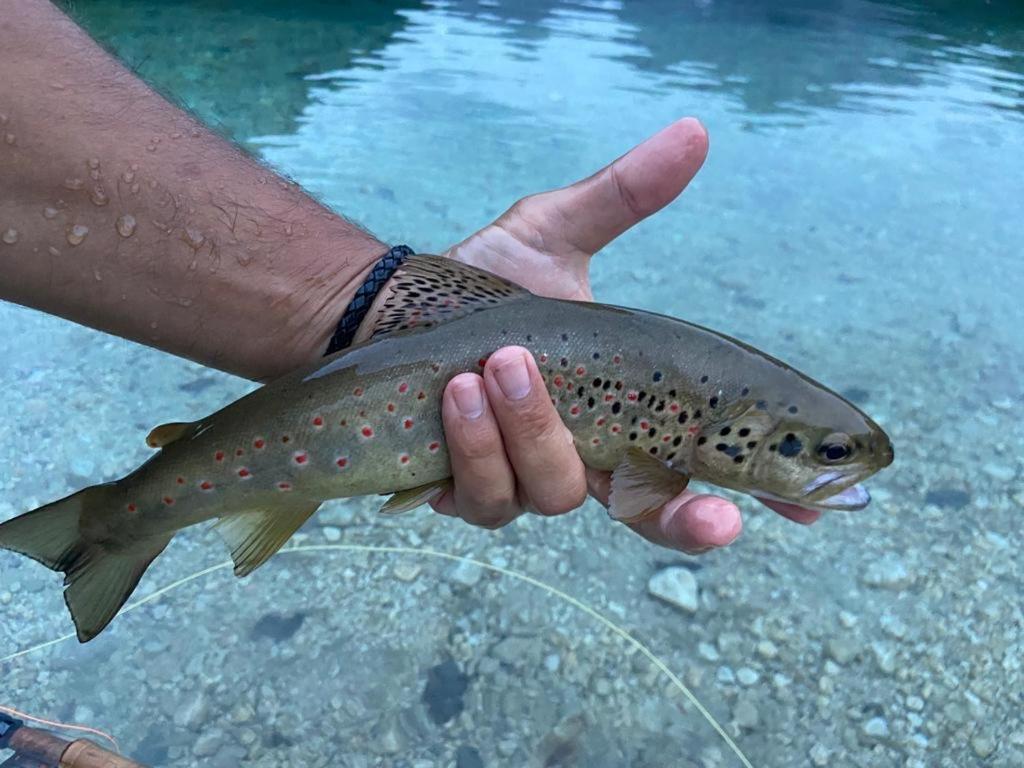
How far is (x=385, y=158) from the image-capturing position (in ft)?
22.3

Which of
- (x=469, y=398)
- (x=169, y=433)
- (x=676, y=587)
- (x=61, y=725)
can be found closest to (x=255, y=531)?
(x=169, y=433)

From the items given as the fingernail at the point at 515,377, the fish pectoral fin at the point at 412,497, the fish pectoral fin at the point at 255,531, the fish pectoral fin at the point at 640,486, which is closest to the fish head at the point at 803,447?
the fish pectoral fin at the point at 640,486

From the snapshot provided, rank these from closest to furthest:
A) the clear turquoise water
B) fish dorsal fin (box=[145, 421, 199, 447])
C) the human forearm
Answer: the human forearm
fish dorsal fin (box=[145, 421, 199, 447])
the clear turquoise water

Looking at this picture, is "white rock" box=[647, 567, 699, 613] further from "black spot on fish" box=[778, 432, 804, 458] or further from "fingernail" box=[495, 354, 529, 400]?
"fingernail" box=[495, 354, 529, 400]

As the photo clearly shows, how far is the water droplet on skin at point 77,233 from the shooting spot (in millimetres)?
1525

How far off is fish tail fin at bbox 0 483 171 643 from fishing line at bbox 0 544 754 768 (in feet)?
4.88

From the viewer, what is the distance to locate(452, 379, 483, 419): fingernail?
1556 millimetres

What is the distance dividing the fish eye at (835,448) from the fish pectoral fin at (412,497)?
75 centimetres

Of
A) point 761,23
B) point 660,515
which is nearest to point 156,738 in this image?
point 660,515

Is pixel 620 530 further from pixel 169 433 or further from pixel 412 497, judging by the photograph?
pixel 169 433

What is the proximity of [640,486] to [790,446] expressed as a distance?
313 mm

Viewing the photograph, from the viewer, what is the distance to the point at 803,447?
5.63ft

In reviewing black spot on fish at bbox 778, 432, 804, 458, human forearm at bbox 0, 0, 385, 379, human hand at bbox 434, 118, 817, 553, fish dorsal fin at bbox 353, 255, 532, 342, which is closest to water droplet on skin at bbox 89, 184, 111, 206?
human forearm at bbox 0, 0, 385, 379

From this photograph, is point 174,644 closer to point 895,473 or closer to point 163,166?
point 163,166
